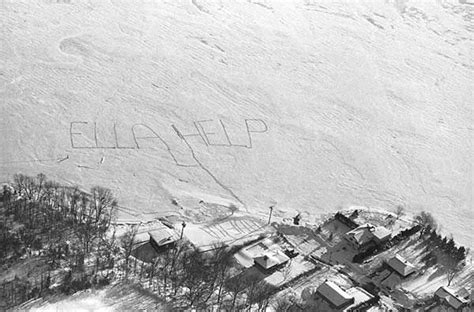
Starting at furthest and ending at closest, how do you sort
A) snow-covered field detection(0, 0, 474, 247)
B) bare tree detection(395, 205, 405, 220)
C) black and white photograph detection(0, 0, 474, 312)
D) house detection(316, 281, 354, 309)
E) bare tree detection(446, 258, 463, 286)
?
snow-covered field detection(0, 0, 474, 247) < bare tree detection(395, 205, 405, 220) < bare tree detection(446, 258, 463, 286) < black and white photograph detection(0, 0, 474, 312) < house detection(316, 281, 354, 309)

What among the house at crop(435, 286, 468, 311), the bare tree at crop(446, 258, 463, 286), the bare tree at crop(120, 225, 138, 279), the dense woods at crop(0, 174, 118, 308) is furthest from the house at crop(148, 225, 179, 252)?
the bare tree at crop(446, 258, 463, 286)

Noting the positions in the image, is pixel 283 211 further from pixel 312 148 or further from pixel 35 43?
pixel 35 43

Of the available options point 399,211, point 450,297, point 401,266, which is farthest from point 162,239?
point 399,211

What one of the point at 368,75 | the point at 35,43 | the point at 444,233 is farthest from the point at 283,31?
the point at 444,233

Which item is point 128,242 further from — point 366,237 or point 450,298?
point 450,298

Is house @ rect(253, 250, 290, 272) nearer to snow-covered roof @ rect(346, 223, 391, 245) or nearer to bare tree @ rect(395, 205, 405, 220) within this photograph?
snow-covered roof @ rect(346, 223, 391, 245)

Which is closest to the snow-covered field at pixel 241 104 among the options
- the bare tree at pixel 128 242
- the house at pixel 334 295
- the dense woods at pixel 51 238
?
the bare tree at pixel 128 242
